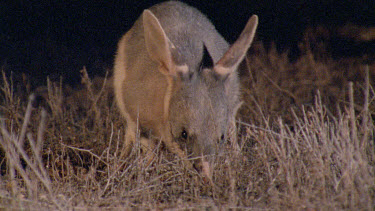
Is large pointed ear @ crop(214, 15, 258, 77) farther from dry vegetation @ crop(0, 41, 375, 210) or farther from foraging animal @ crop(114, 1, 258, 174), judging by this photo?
dry vegetation @ crop(0, 41, 375, 210)

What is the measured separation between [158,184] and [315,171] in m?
1.12

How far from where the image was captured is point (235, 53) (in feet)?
14.1

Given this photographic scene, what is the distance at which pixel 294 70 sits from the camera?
7512mm

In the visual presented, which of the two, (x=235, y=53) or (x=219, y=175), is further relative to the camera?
(x=235, y=53)

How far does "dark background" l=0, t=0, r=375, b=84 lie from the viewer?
718 cm

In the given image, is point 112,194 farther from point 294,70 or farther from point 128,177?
point 294,70

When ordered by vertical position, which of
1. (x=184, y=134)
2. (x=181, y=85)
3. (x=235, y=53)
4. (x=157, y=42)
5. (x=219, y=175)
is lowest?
(x=219, y=175)

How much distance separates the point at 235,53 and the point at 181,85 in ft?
1.77

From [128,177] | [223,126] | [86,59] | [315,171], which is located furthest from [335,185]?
[86,59]

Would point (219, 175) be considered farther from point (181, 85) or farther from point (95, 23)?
point (95, 23)

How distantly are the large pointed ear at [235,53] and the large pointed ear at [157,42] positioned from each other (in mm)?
399

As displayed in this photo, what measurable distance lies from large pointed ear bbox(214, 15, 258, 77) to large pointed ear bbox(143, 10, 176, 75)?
1.31 feet

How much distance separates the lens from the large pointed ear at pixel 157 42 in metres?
4.07

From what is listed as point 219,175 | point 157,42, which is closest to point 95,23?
point 157,42
